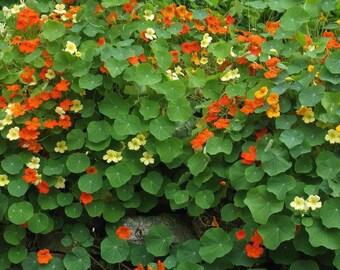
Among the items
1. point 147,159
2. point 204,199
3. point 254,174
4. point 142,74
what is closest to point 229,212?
point 204,199

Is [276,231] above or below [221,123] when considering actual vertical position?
below

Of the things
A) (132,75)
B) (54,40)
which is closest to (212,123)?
(132,75)

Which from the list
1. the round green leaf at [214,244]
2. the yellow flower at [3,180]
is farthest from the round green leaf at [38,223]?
the round green leaf at [214,244]

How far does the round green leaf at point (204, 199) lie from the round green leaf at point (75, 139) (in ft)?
2.13

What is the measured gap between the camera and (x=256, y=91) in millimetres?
3385

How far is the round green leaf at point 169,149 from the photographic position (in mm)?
3400

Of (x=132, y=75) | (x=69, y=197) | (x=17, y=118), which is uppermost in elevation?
(x=132, y=75)

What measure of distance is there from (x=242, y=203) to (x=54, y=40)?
52.4 inches

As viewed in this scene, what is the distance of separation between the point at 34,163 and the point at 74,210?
1.02ft

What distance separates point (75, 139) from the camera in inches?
140

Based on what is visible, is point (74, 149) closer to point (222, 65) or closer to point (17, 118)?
point (17, 118)

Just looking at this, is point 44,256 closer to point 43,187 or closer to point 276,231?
point 43,187

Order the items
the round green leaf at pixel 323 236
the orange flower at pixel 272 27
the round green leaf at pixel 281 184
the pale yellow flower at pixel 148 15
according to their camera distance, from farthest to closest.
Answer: the pale yellow flower at pixel 148 15, the orange flower at pixel 272 27, the round green leaf at pixel 281 184, the round green leaf at pixel 323 236

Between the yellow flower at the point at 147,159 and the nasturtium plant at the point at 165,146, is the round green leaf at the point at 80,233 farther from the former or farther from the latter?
the yellow flower at the point at 147,159
